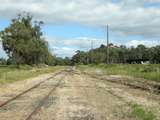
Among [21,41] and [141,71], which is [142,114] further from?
[21,41]

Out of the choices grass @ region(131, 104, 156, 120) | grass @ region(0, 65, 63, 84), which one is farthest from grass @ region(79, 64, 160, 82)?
grass @ region(131, 104, 156, 120)

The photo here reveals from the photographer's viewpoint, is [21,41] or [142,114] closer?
[142,114]

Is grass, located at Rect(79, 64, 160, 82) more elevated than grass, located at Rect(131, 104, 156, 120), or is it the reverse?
grass, located at Rect(79, 64, 160, 82)

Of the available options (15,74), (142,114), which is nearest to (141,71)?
(15,74)

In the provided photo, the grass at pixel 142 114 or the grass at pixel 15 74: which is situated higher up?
the grass at pixel 15 74

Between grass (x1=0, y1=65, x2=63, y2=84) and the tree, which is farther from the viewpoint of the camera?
the tree

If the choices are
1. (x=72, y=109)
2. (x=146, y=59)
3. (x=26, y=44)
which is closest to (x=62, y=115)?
(x=72, y=109)

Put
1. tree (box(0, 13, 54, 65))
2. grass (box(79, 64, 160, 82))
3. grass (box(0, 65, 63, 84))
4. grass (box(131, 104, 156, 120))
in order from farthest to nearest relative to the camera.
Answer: tree (box(0, 13, 54, 65)), grass (box(79, 64, 160, 82)), grass (box(0, 65, 63, 84)), grass (box(131, 104, 156, 120))

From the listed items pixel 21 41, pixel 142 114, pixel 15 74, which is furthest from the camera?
pixel 21 41

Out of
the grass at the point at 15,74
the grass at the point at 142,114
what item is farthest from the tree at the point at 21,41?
the grass at the point at 142,114

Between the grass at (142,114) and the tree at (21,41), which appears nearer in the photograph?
the grass at (142,114)

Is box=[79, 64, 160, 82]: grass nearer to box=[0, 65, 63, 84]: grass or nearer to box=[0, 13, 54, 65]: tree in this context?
box=[0, 65, 63, 84]: grass

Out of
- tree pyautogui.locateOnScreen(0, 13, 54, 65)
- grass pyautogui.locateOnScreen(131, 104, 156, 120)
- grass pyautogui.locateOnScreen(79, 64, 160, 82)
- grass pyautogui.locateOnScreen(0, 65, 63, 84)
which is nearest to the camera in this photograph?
grass pyautogui.locateOnScreen(131, 104, 156, 120)

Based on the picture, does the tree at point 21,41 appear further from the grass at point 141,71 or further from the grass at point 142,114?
the grass at point 142,114
